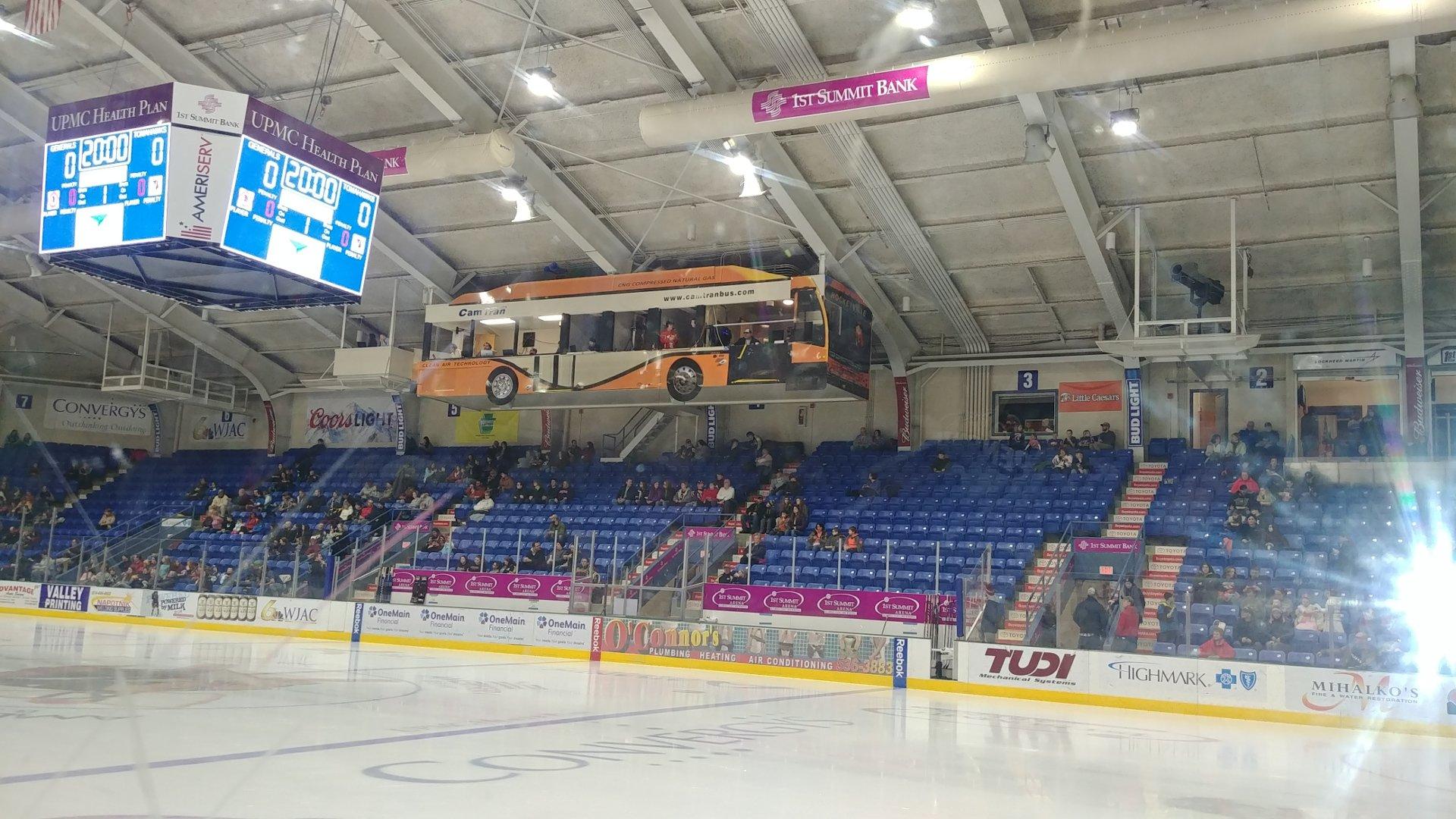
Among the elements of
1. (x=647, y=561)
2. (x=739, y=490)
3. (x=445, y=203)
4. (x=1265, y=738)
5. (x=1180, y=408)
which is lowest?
(x=1265, y=738)

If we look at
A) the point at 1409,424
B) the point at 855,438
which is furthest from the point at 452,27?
the point at 1409,424

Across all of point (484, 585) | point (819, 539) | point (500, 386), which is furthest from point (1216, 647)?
point (500, 386)

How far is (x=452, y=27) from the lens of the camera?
15906 millimetres

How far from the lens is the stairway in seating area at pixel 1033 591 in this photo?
1490 centimetres

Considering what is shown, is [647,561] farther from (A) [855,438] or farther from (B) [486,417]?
(B) [486,417]

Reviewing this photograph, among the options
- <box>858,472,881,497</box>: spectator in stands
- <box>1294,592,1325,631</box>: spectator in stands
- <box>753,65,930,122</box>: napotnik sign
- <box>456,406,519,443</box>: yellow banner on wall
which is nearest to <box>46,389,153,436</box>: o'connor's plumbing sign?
<box>456,406,519,443</box>: yellow banner on wall

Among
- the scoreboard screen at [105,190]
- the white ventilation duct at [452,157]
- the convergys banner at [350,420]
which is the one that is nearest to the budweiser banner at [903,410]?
the white ventilation duct at [452,157]

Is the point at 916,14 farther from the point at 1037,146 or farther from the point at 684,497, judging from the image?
the point at 684,497

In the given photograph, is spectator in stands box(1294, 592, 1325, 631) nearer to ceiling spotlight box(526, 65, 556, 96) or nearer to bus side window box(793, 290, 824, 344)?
bus side window box(793, 290, 824, 344)

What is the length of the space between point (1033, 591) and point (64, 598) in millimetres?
17328

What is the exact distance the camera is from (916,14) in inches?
494

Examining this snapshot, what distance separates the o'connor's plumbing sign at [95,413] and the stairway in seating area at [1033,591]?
25850 mm

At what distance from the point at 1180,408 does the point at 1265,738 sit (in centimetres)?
1148

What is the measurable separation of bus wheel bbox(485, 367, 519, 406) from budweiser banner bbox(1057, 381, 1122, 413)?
1058 cm
